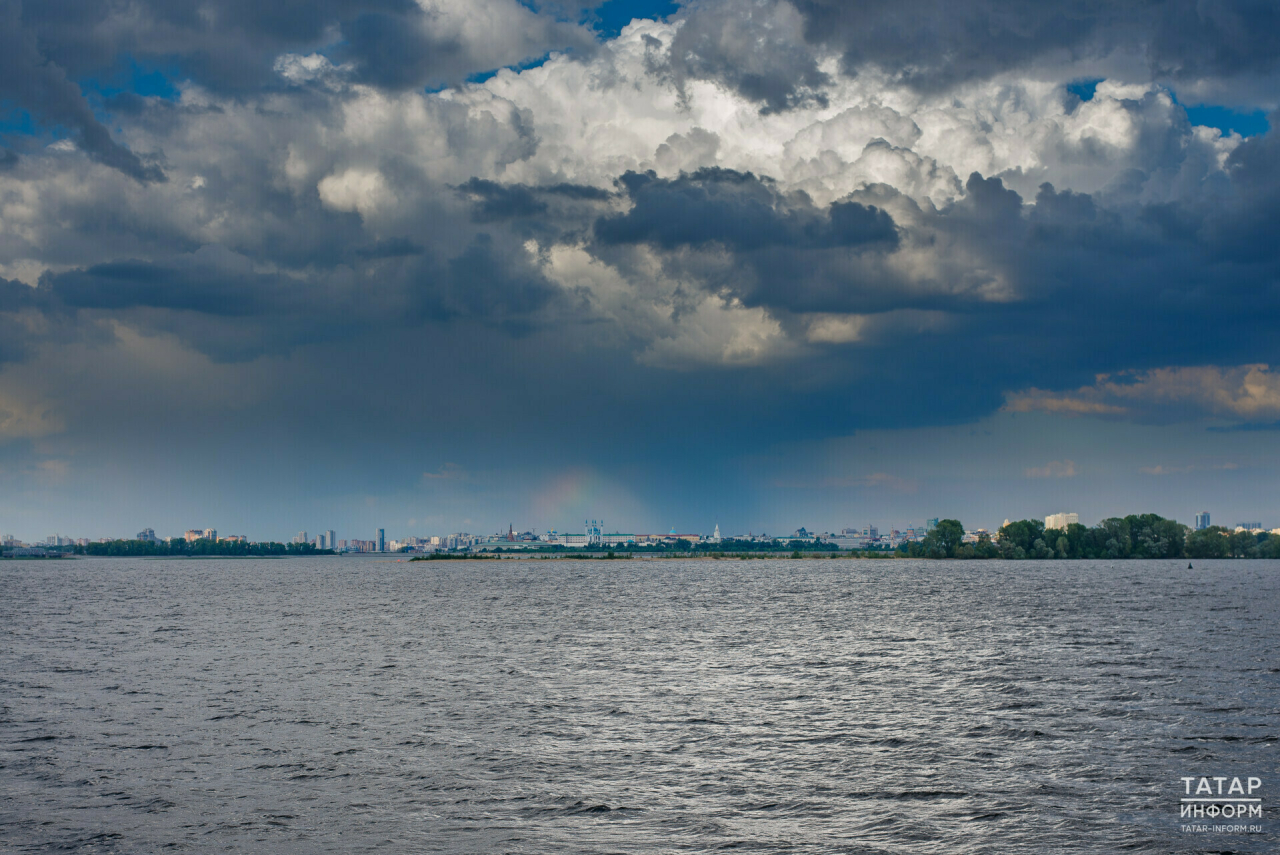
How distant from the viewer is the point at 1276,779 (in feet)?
105

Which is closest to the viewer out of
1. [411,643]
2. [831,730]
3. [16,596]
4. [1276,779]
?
[1276,779]

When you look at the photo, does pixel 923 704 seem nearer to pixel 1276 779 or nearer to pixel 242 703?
pixel 1276 779

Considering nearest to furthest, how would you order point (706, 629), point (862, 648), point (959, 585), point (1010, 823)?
point (1010, 823) < point (862, 648) < point (706, 629) < point (959, 585)

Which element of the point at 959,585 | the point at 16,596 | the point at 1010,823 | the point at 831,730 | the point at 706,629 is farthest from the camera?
the point at 959,585

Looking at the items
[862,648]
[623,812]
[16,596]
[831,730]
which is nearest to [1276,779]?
[831,730]

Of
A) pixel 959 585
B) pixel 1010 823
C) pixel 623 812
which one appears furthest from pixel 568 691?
pixel 959 585

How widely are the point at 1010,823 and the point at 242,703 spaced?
3806 cm

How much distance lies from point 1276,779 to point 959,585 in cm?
16557

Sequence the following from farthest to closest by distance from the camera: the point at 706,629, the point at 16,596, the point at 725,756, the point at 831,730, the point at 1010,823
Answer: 1. the point at 16,596
2. the point at 706,629
3. the point at 831,730
4. the point at 725,756
5. the point at 1010,823

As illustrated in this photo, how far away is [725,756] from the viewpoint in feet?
119

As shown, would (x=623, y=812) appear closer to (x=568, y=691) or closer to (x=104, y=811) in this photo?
(x=104, y=811)

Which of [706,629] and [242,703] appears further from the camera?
[706,629]

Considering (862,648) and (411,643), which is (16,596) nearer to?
(411,643)

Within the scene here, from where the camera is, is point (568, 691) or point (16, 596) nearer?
point (568, 691)
